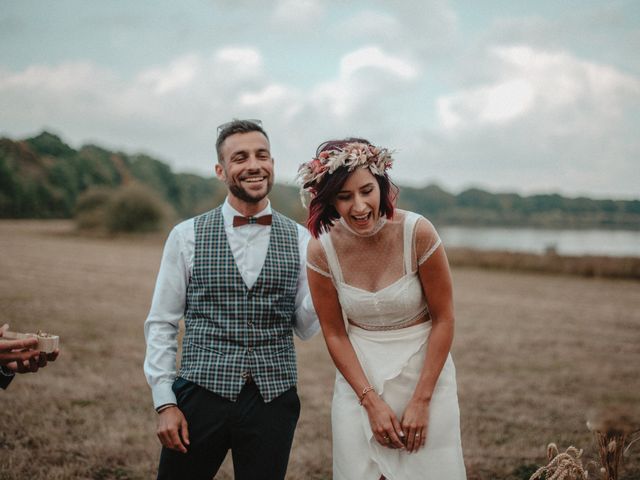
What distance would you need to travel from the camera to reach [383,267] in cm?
259

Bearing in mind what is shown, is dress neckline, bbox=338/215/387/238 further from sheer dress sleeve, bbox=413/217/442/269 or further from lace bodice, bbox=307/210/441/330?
sheer dress sleeve, bbox=413/217/442/269

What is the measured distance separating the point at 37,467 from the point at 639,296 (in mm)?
17770

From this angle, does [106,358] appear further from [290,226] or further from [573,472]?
[573,472]

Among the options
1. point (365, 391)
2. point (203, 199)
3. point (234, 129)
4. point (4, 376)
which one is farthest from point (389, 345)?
point (203, 199)

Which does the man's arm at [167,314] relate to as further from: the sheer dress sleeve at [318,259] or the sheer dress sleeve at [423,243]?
the sheer dress sleeve at [423,243]

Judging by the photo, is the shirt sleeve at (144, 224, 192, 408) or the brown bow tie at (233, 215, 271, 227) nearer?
the shirt sleeve at (144, 224, 192, 408)

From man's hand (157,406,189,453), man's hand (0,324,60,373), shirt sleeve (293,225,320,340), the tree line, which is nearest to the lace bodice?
shirt sleeve (293,225,320,340)

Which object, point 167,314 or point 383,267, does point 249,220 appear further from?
point 383,267

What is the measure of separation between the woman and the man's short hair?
41 centimetres

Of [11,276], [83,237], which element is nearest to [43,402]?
[11,276]

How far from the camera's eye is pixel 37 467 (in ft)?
13.9

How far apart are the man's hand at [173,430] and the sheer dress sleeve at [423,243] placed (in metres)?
1.33

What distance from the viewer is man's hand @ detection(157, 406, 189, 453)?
2.45 m

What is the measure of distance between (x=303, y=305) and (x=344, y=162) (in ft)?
2.66
